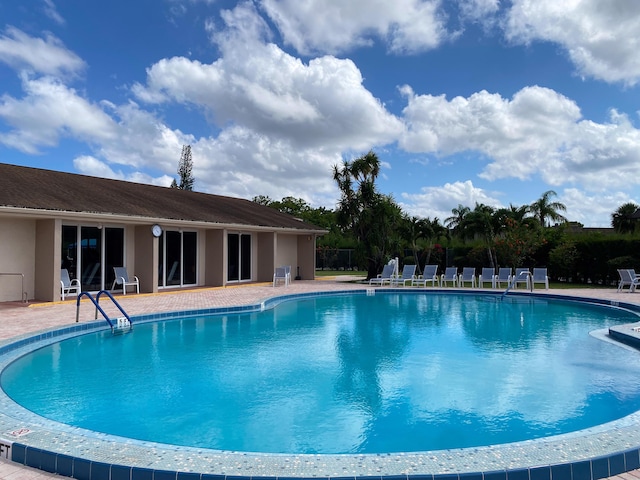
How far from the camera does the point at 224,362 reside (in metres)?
7.74

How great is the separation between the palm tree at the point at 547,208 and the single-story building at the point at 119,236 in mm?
18554

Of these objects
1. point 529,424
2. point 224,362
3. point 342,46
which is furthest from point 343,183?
point 529,424

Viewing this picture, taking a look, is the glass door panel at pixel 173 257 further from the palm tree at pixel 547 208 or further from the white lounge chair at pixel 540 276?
the palm tree at pixel 547 208

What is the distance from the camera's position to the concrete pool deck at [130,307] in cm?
784

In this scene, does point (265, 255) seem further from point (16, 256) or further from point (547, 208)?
point (547, 208)

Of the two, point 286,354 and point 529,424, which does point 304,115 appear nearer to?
point 286,354

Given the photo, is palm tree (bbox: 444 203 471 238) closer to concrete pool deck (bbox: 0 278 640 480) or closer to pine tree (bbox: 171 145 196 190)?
concrete pool deck (bbox: 0 278 640 480)

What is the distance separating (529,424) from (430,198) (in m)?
28.4

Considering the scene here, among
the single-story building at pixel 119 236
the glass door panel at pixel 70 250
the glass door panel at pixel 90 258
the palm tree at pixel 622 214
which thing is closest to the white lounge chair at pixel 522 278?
the single-story building at pixel 119 236

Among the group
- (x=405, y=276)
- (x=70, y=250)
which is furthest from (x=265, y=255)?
(x=70, y=250)

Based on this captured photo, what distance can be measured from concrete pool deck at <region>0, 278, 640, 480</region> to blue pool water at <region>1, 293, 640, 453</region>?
1049mm

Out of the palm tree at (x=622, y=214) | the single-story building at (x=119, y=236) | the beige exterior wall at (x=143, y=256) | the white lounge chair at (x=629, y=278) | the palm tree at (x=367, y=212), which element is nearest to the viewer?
the single-story building at (x=119, y=236)

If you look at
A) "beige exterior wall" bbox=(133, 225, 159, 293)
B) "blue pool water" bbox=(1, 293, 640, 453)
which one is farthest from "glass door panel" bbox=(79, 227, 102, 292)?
"blue pool water" bbox=(1, 293, 640, 453)

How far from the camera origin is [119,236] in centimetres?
1636
